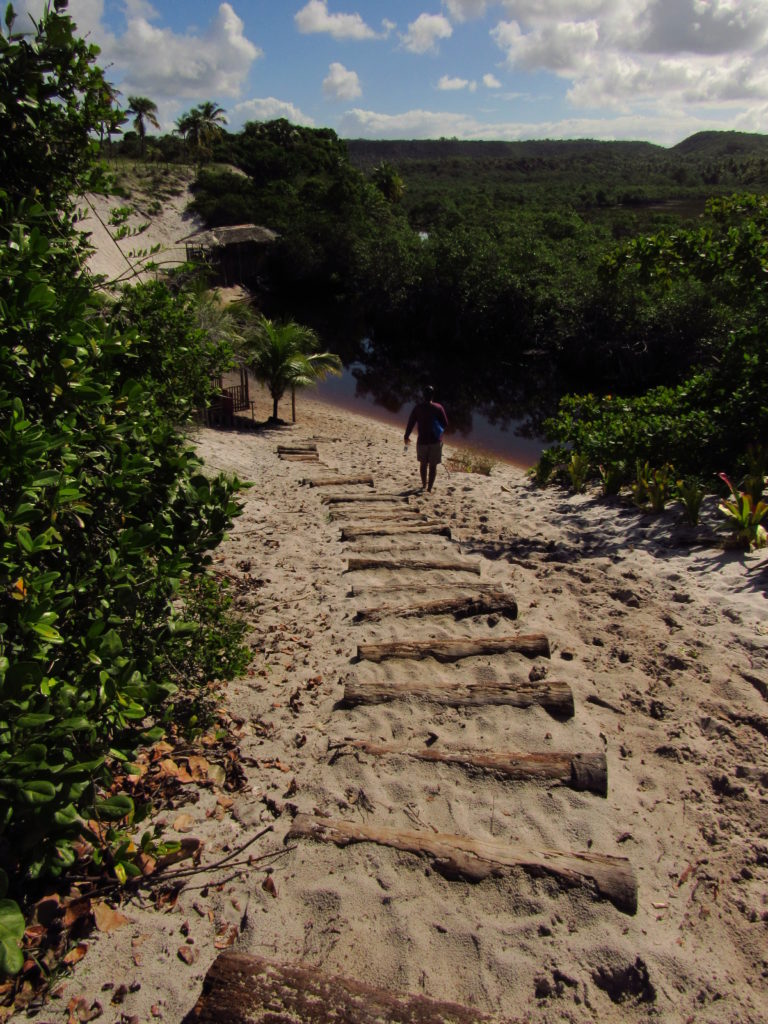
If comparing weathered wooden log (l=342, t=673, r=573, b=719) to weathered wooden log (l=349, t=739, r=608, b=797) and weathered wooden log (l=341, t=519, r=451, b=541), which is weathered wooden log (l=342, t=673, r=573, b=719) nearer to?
weathered wooden log (l=349, t=739, r=608, b=797)

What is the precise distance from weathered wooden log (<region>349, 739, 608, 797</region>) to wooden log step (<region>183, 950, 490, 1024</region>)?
1.33 m

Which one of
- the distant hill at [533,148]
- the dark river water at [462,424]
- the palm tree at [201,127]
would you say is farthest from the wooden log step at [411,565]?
the distant hill at [533,148]

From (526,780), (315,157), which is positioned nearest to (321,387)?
(526,780)

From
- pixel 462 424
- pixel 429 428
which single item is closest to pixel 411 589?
pixel 429 428

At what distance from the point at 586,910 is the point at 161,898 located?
180 centimetres

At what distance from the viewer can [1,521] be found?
6.80 ft

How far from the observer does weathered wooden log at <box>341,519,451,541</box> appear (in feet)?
24.0

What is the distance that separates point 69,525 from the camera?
2.88 metres

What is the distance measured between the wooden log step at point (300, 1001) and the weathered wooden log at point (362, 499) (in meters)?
6.66

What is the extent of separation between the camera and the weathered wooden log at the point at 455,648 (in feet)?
15.6

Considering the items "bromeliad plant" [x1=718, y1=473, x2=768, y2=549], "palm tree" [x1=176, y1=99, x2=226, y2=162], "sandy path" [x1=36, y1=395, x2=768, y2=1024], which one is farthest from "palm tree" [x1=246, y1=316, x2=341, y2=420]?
"palm tree" [x1=176, y1=99, x2=226, y2=162]

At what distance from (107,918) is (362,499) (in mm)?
6652

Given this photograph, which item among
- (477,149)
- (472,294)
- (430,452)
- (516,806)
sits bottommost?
(516,806)

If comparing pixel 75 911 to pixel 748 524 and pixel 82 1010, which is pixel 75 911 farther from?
pixel 748 524
